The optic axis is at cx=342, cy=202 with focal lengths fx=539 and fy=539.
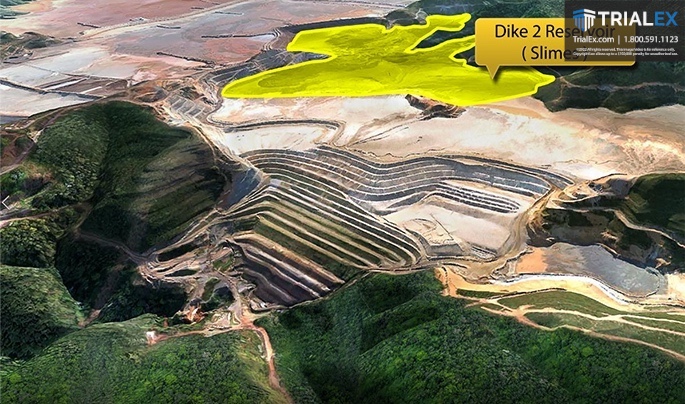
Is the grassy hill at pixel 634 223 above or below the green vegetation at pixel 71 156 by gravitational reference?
below

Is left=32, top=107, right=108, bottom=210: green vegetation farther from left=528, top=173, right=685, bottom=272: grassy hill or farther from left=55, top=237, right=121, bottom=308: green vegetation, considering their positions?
left=528, top=173, right=685, bottom=272: grassy hill

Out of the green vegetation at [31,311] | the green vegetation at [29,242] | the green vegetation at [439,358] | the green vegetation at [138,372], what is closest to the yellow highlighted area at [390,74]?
the green vegetation at [29,242]

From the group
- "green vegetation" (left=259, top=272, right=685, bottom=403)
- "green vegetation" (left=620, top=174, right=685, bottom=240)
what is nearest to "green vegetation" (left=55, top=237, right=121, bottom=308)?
"green vegetation" (left=259, top=272, right=685, bottom=403)

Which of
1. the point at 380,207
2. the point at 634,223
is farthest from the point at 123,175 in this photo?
the point at 634,223

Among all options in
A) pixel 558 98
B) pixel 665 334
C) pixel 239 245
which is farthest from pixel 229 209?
pixel 558 98

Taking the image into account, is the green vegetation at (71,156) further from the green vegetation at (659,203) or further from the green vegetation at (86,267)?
the green vegetation at (659,203)

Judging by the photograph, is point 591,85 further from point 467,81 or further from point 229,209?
point 229,209
